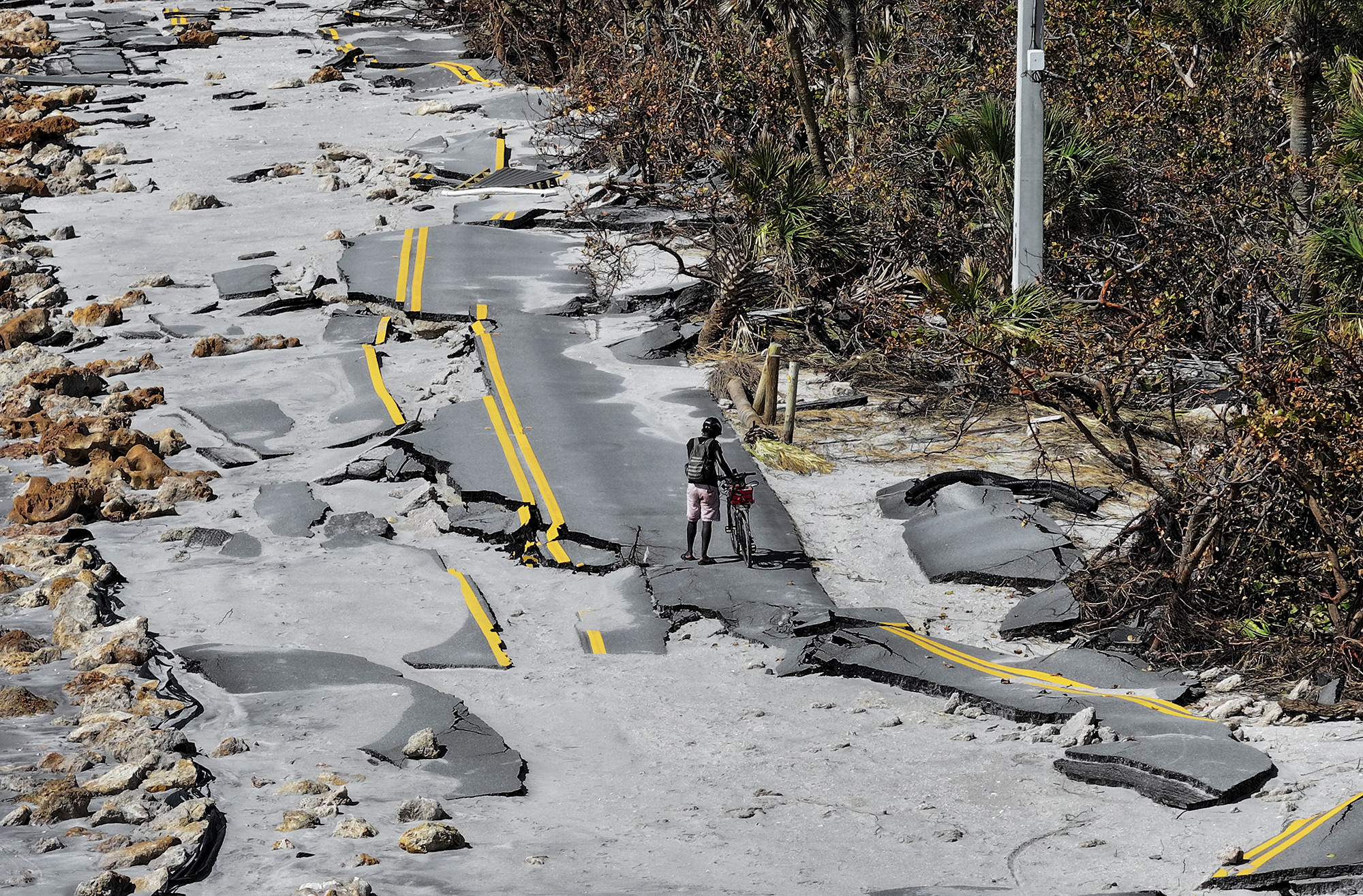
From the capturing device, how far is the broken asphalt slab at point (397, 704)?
10203mm

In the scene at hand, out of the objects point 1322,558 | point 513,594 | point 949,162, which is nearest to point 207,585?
point 513,594

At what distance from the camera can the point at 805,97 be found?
24.9 meters

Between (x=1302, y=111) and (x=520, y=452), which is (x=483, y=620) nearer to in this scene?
(x=520, y=452)

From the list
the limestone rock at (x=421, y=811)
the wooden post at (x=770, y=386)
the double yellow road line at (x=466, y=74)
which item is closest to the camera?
the limestone rock at (x=421, y=811)

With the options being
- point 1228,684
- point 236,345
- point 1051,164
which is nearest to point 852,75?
point 1051,164

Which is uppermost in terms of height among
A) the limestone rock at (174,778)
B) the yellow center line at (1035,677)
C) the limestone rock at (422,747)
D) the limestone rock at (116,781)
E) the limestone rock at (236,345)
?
the limestone rock at (236,345)

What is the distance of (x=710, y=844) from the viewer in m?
9.16

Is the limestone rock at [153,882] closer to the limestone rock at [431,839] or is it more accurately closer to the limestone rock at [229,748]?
the limestone rock at [431,839]

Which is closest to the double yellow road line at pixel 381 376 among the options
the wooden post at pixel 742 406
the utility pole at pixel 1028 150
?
the wooden post at pixel 742 406

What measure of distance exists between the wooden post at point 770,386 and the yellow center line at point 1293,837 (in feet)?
35.1

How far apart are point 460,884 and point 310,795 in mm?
1730

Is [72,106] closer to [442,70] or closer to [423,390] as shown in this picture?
[442,70]

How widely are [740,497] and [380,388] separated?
315 inches

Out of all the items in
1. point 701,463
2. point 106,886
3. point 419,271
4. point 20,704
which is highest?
point 419,271
